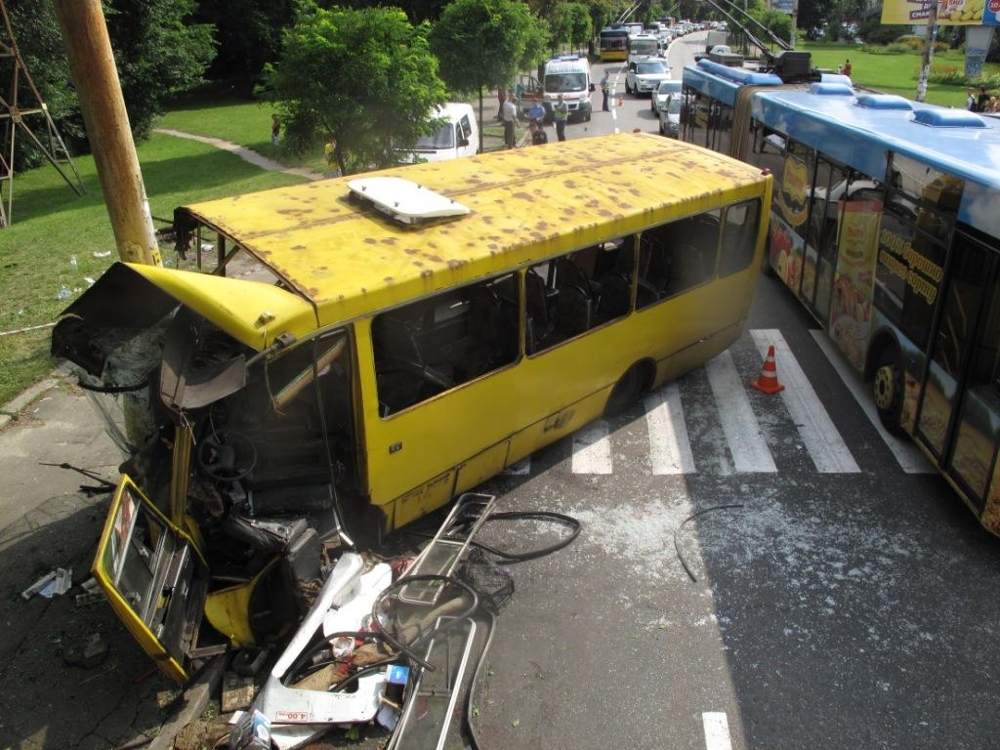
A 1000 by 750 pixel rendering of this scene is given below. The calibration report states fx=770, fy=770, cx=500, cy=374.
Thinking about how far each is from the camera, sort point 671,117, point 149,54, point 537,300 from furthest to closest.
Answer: point 149,54 → point 671,117 → point 537,300

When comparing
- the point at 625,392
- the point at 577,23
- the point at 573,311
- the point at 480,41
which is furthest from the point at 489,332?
the point at 577,23

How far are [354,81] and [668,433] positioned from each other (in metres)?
7.74

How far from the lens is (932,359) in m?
6.73

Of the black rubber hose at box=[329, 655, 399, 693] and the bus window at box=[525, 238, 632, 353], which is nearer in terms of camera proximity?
the black rubber hose at box=[329, 655, 399, 693]

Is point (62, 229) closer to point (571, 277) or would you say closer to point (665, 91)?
point (571, 277)

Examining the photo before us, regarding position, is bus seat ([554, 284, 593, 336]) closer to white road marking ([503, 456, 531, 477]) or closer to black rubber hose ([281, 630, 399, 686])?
white road marking ([503, 456, 531, 477])

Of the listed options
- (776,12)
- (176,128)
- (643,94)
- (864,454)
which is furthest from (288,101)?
(776,12)

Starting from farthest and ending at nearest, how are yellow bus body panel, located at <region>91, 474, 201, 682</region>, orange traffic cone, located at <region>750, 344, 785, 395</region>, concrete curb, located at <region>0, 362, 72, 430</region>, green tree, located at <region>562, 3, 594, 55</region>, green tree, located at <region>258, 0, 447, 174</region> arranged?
green tree, located at <region>562, 3, 594, 55</region>
green tree, located at <region>258, 0, 447, 174</region>
orange traffic cone, located at <region>750, 344, 785, 395</region>
concrete curb, located at <region>0, 362, 72, 430</region>
yellow bus body panel, located at <region>91, 474, 201, 682</region>

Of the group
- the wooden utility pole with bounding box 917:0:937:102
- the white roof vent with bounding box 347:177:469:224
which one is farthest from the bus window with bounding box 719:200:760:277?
the wooden utility pole with bounding box 917:0:937:102

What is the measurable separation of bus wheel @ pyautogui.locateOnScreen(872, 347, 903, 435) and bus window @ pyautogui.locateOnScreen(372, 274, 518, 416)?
390 cm

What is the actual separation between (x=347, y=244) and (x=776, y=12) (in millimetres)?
77894

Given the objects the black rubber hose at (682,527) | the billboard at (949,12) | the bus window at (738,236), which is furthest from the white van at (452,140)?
the billboard at (949,12)

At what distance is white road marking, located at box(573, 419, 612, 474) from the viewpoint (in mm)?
7465

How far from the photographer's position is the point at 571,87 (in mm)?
28594
